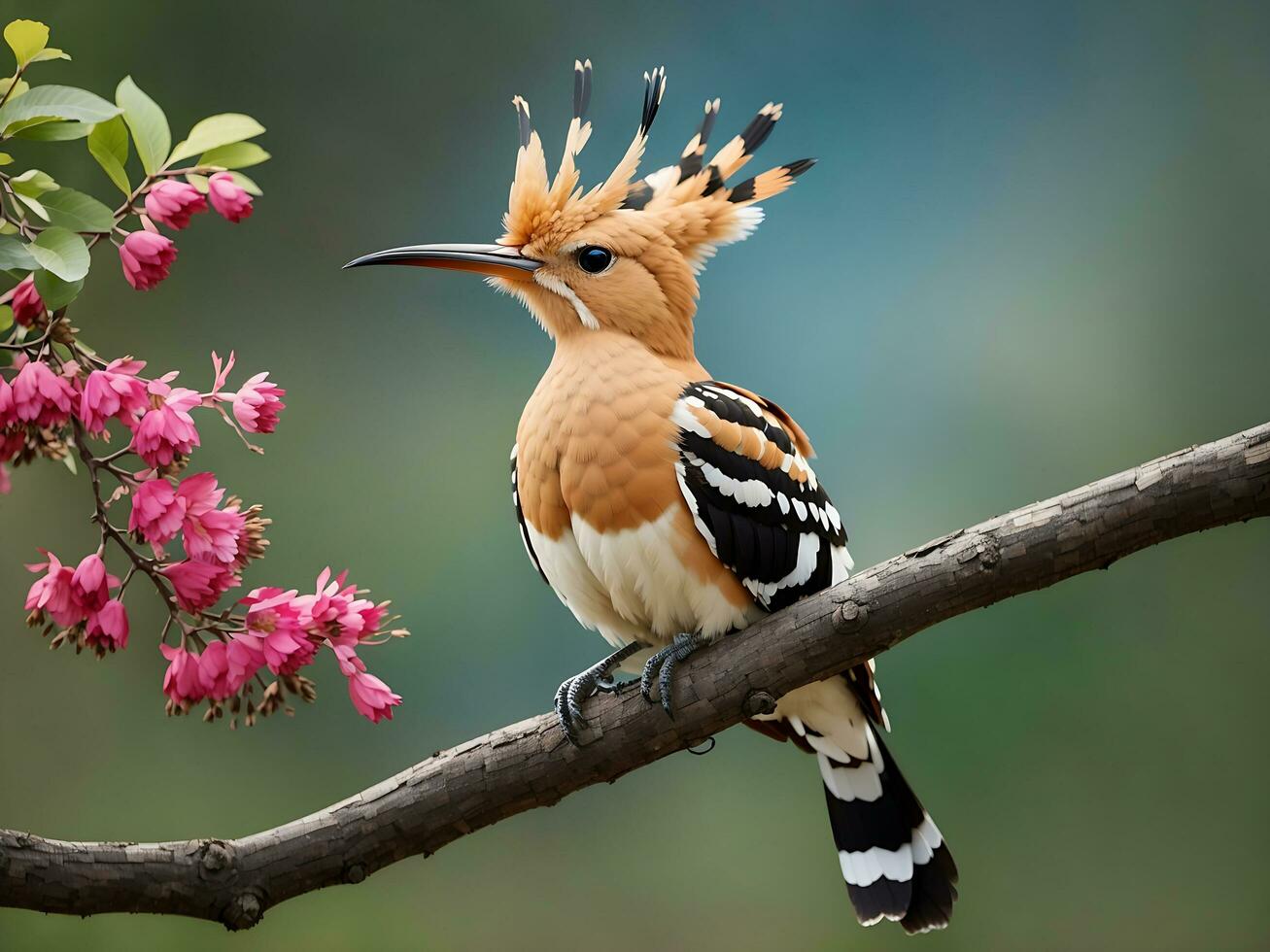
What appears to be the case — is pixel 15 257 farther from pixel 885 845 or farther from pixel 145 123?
pixel 885 845

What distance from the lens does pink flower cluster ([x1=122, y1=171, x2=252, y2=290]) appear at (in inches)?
35.0

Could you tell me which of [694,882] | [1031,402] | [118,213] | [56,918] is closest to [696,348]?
[1031,402]

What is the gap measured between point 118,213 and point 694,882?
4.74ft

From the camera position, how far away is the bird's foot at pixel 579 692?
1167 mm

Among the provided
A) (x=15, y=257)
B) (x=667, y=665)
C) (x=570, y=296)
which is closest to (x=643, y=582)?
(x=667, y=665)

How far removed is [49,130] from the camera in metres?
0.89

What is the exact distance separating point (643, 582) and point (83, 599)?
523 millimetres

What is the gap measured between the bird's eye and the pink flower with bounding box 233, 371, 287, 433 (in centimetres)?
43

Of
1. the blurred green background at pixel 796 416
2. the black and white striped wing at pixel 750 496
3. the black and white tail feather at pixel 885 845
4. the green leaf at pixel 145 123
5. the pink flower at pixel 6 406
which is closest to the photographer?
the pink flower at pixel 6 406

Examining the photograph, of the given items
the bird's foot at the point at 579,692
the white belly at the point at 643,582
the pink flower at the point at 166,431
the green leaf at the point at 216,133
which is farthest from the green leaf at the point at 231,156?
the bird's foot at the point at 579,692

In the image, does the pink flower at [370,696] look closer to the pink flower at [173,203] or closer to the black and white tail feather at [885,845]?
the pink flower at [173,203]

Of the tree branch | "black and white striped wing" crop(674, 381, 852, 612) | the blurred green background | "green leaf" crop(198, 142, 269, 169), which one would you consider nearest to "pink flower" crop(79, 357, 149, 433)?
"green leaf" crop(198, 142, 269, 169)

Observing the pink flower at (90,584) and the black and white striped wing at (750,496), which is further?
the black and white striped wing at (750,496)

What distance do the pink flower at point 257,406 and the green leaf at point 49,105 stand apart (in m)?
0.22
